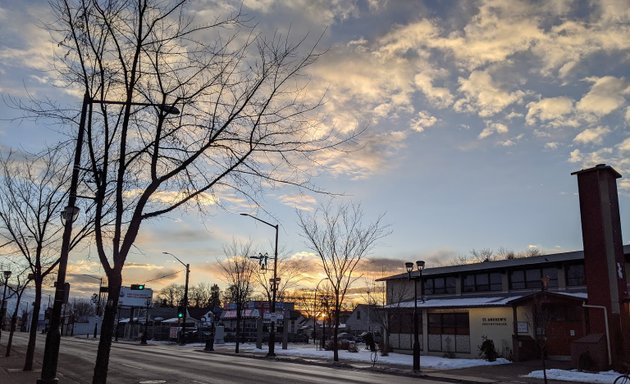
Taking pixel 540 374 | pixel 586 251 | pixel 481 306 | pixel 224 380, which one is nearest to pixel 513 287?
pixel 481 306

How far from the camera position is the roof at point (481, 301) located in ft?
106

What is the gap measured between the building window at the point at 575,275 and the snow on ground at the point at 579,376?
1098cm

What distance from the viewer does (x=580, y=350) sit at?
25859mm

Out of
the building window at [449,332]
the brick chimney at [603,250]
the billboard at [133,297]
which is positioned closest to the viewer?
the brick chimney at [603,250]

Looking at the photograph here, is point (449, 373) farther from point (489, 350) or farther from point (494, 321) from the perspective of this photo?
point (494, 321)

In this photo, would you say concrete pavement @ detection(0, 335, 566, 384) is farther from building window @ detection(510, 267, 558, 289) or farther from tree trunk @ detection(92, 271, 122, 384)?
tree trunk @ detection(92, 271, 122, 384)

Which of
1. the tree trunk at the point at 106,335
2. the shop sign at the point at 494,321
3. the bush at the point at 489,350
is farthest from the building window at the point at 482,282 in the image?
the tree trunk at the point at 106,335

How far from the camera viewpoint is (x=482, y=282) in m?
41.0

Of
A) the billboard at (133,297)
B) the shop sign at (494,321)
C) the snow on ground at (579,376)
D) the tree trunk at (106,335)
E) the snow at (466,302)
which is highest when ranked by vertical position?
the billboard at (133,297)

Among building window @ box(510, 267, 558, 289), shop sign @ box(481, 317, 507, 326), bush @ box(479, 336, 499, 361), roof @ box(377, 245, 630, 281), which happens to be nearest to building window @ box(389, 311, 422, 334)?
roof @ box(377, 245, 630, 281)

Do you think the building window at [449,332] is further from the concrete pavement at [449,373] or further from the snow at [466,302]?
the concrete pavement at [449,373]

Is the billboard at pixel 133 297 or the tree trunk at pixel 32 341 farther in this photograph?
the billboard at pixel 133 297

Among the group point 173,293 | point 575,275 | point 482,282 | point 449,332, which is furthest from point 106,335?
point 173,293

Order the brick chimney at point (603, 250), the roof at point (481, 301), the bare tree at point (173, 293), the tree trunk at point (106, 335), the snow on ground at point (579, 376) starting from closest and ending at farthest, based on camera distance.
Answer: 1. the tree trunk at point (106, 335)
2. the snow on ground at point (579, 376)
3. the brick chimney at point (603, 250)
4. the roof at point (481, 301)
5. the bare tree at point (173, 293)
